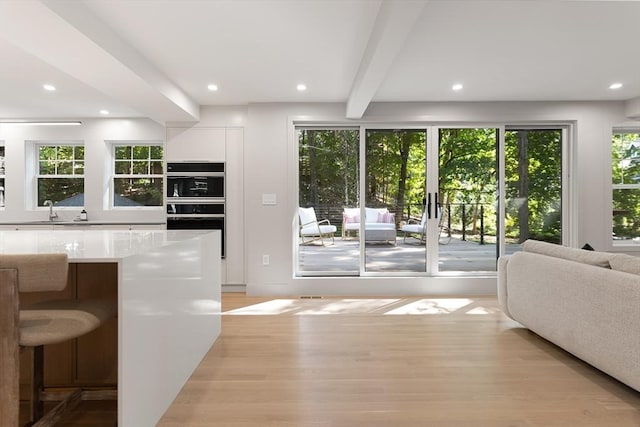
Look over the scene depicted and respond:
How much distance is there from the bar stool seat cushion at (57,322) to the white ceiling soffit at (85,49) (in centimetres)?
170

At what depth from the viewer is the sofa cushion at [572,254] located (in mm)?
2328

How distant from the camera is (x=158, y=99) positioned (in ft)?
12.1

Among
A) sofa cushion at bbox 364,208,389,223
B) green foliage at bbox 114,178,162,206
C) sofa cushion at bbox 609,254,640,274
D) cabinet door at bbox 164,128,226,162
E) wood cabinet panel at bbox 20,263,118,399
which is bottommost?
wood cabinet panel at bbox 20,263,118,399

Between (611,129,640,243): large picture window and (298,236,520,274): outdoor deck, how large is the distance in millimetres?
1369

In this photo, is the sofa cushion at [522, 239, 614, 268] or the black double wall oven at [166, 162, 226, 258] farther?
the black double wall oven at [166, 162, 226, 258]

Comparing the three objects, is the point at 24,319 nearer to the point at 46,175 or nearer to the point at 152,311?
the point at 152,311

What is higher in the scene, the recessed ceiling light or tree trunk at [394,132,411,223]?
the recessed ceiling light

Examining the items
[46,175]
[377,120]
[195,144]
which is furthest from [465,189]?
[46,175]

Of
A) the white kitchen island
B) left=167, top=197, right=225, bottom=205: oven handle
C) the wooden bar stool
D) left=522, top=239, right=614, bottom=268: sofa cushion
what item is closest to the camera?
the wooden bar stool

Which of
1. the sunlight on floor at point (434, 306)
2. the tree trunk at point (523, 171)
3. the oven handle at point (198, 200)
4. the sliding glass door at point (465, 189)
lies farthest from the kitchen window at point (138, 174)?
the tree trunk at point (523, 171)

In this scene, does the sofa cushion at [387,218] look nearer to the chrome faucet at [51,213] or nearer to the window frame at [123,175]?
the window frame at [123,175]

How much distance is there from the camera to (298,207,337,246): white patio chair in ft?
15.4

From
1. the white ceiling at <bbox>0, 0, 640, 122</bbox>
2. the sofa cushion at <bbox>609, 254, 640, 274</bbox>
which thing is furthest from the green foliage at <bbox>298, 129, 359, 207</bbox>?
the sofa cushion at <bbox>609, 254, 640, 274</bbox>

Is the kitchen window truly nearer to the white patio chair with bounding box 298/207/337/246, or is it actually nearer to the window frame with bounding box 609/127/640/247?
the white patio chair with bounding box 298/207/337/246
